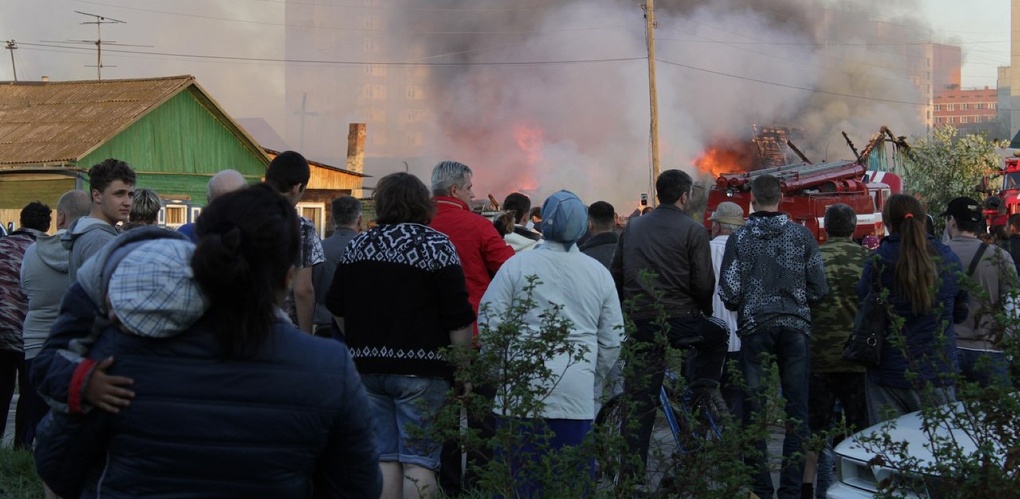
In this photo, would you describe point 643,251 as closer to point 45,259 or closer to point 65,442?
point 45,259

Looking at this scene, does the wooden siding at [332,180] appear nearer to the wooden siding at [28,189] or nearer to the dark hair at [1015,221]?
the wooden siding at [28,189]

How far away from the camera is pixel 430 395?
490 centimetres

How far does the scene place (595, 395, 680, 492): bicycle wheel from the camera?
4195mm

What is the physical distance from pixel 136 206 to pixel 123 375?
4.02 m

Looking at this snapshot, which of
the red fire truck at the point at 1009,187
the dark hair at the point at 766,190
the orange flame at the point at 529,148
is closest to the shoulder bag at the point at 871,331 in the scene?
the dark hair at the point at 766,190

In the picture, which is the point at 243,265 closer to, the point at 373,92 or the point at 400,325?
the point at 400,325

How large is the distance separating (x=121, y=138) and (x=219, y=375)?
2988 centimetres

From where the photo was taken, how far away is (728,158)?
45.2 meters

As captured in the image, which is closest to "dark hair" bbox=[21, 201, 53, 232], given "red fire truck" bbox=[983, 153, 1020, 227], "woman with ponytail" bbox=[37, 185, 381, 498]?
"woman with ponytail" bbox=[37, 185, 381, 498]

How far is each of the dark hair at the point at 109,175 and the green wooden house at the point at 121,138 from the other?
23.7m

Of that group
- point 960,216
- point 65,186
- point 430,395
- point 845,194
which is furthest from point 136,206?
point 65,186

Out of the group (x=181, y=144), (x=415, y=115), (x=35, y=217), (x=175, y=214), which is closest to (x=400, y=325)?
(x=35, y=217)

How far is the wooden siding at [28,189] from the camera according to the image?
93.0ft

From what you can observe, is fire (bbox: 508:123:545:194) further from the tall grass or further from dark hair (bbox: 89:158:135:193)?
dark hair (bbox: 89:158:135:193)
